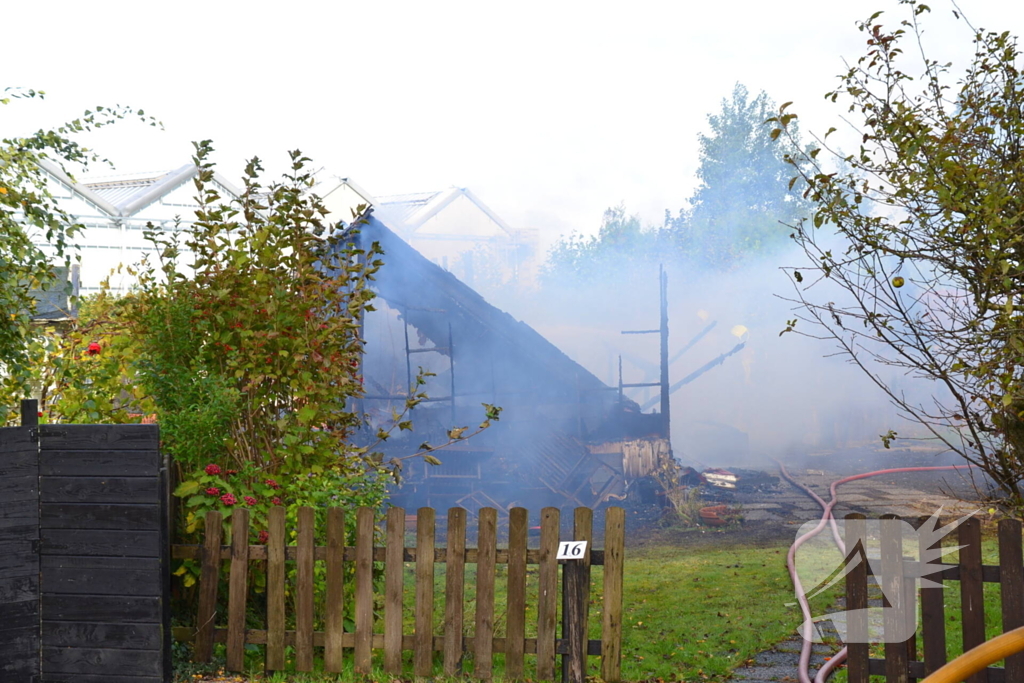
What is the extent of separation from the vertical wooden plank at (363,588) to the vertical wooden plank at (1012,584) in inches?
137

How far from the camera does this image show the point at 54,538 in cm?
505

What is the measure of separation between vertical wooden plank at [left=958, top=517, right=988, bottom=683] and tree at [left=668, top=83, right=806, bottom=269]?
118 feet

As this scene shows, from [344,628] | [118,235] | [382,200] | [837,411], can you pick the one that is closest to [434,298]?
[344,628]

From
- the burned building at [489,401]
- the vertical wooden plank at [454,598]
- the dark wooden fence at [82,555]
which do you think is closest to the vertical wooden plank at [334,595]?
the vertical wooden plank at [454,598]

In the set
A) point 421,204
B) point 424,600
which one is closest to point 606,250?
point 421,204

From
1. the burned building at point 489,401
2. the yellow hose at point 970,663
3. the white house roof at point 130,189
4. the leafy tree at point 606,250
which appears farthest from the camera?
the leafy tree at point 606,250

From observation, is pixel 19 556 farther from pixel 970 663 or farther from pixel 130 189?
pixel 130 189

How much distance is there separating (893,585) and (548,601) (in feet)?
6.36

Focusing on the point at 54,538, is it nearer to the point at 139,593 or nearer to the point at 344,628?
the point at 139,593

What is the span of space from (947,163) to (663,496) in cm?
1002

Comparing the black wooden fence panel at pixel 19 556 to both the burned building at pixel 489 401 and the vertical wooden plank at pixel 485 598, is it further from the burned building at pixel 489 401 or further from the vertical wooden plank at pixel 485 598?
the burned building at pixel 489 401

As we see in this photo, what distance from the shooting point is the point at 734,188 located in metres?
41.8

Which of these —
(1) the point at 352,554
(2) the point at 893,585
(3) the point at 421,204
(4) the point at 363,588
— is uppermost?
(3) the point at 421,204

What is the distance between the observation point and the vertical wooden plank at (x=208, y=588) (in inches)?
218
